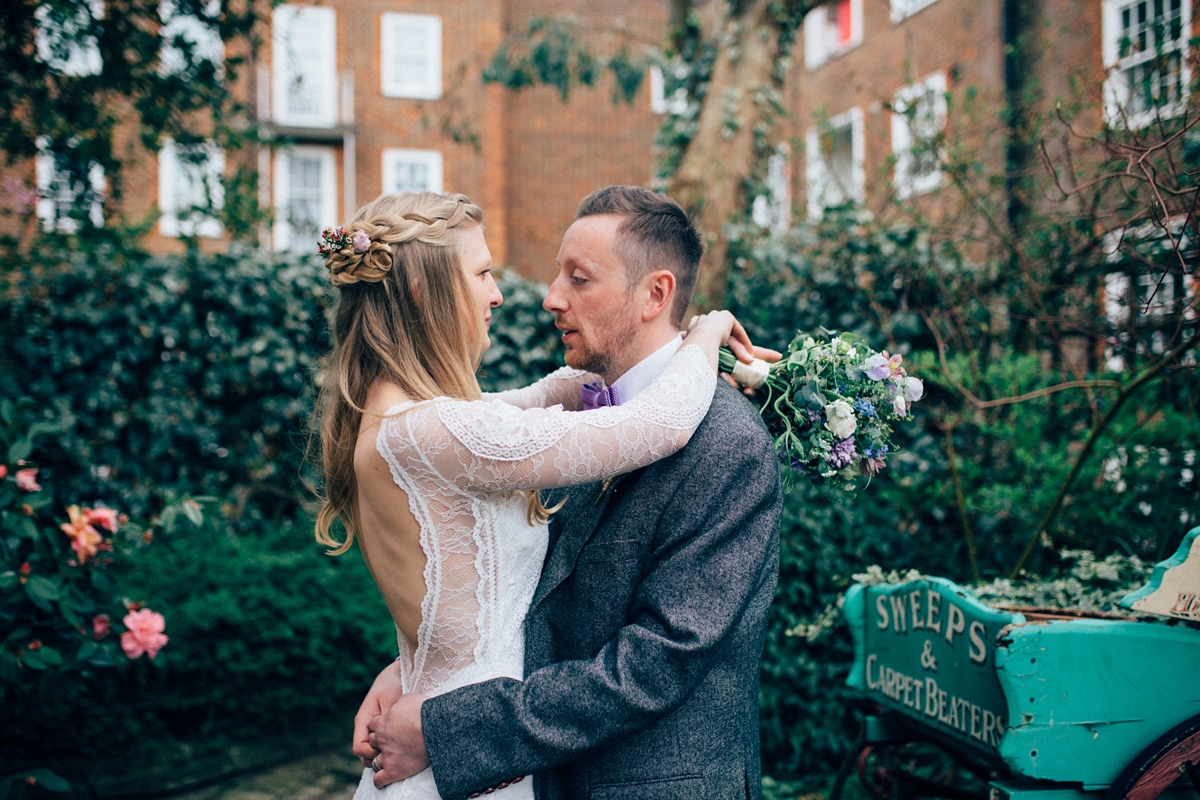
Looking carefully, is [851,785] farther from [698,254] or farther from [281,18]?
[281,18]

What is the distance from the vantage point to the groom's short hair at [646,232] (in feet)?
6.59

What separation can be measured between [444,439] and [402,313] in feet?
1.25

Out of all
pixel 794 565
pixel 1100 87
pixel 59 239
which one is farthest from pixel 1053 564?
pixel 59 239

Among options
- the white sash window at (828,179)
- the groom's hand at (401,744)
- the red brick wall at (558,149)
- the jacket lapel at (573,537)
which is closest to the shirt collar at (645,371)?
the jacket lapel at (573,537)

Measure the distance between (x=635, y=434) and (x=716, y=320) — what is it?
56 centimetres

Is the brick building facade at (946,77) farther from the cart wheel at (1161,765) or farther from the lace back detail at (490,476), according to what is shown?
the lace back detail at (490,476)

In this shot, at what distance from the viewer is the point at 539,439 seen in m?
1.67

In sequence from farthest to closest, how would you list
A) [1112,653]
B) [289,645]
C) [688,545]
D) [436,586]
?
[289,645] < [1112,653] < [436,586] < [688,545]

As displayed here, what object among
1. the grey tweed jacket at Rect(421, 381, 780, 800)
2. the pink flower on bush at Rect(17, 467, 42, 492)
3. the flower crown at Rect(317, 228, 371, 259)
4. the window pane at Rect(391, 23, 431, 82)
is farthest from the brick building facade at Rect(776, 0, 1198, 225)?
the window pane at Rect(391, 23, 431, 82)

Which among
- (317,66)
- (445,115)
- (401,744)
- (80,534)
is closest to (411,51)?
(317,66)

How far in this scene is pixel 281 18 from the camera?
57.2 feet

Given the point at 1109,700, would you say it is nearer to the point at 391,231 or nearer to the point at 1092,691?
the point at 1092,691

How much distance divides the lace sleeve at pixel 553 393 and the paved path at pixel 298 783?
2673 mm

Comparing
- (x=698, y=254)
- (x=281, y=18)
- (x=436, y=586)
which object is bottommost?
(x=436, y=586)
